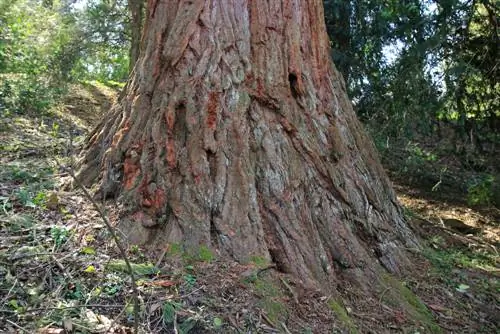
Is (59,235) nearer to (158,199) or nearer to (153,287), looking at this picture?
(158,199)

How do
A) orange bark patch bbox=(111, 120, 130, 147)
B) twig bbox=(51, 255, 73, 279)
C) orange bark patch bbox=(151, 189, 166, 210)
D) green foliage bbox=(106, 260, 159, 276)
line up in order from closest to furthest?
1. twig bbox=(51, 255, 73, 279)
2. green foliage bbox=(106, 260, 159, 276)
3. orange bark patch bbox=(151, 189, 166, 210)
4. orange bark patch bbox=(111, 120, 130, 147)

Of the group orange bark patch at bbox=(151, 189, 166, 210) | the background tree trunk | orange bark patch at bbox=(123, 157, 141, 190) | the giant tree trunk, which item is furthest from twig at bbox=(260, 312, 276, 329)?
the background tree trunk

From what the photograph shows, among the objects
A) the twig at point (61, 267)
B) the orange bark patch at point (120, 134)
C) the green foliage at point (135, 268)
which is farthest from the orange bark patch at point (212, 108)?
the twig at point (61, 267)

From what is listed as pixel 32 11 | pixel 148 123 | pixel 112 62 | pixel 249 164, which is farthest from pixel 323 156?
pixel 112 62

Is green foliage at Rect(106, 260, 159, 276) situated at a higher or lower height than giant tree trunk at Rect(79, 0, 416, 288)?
lower

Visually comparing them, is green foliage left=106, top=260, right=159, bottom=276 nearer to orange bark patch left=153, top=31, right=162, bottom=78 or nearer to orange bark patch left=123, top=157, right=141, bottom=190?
orange bark patch left=123, top=157, right=141, bottom=190

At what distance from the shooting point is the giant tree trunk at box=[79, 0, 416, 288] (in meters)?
3.55

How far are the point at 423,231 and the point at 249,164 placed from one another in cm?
245

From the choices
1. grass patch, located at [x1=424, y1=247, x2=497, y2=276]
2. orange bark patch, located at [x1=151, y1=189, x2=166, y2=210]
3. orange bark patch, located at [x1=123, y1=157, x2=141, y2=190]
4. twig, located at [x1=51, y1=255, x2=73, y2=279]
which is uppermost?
orange bark patch, located at [x1=123, y1=157, x2=141, y2=190]

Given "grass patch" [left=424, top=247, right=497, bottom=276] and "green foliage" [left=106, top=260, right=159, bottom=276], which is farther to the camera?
"grass patch" [left=424, top=247, right=497, bottom=276]

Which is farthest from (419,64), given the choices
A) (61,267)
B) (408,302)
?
(61,267)

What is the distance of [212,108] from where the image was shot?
3.75 meters

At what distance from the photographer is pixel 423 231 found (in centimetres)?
529

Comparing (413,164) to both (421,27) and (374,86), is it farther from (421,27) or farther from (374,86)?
(421,27)
